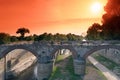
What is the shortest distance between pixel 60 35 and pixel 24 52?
25.2 meters

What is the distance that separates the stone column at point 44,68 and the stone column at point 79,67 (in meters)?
5.41

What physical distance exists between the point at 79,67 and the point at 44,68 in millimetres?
7557

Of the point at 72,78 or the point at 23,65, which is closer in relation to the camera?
the point at 72,78

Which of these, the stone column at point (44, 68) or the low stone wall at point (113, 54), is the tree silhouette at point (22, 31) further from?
the stone column at point (44, 68)

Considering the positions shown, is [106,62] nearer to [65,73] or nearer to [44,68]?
[65,73]

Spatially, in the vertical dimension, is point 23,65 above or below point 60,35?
below

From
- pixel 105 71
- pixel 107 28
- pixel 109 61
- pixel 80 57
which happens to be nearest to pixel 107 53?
pixel 109 61

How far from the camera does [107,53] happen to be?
86625mm

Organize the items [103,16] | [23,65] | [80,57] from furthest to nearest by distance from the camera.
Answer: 1. [23,65]
2. [80,57]
3. [103,16]

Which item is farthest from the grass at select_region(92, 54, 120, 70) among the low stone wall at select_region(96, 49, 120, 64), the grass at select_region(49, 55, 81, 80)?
the grass at select_region(49, 55, 81, 80)

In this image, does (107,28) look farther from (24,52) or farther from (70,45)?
(24,52)

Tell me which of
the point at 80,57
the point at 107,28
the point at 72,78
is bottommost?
the point at 72,78

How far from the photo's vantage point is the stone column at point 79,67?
64875mm

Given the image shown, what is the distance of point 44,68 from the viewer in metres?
Result: 67.1
